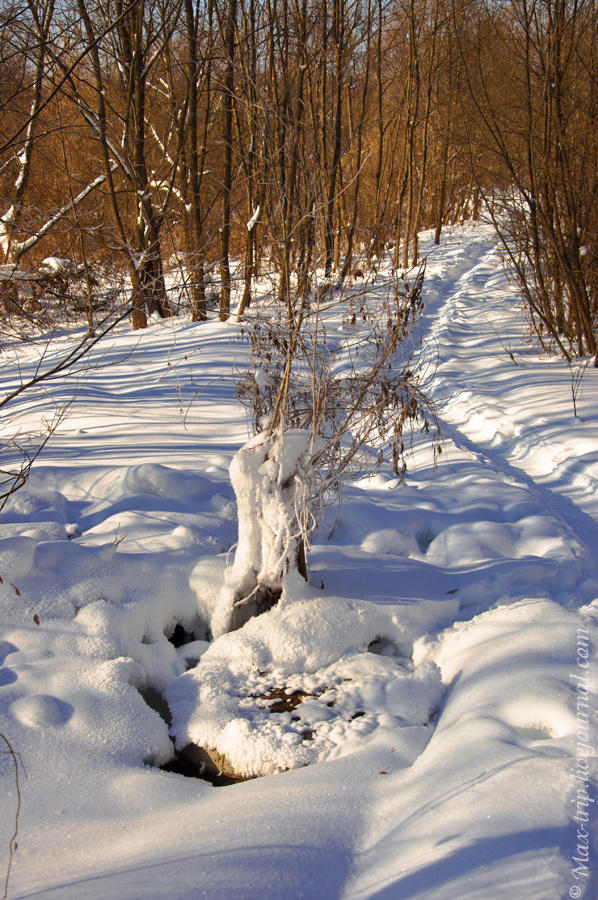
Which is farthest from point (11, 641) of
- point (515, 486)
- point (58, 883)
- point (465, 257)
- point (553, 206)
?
point (465, 257)

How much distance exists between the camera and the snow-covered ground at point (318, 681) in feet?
5.11

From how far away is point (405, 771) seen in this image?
1.96m

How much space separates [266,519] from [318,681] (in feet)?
2.48

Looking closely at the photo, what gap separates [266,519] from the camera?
2.78 meters

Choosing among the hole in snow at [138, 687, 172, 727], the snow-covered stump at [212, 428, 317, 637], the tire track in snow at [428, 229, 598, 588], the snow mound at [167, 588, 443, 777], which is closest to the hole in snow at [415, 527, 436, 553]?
the tire track in snow at [428, 229, 598, 588]

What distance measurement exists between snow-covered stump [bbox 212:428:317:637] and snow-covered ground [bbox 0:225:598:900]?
127 mm

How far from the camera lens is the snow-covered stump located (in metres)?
2.64

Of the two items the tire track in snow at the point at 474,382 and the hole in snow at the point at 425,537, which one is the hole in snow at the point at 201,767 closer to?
the hole in snow at the point at 425,537

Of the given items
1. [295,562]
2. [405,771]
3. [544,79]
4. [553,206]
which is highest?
[544,79]

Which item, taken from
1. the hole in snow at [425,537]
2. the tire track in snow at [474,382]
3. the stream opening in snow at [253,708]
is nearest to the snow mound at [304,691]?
the stream opening in snow at [253,708]

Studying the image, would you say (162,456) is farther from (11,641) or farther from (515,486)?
(515,486)

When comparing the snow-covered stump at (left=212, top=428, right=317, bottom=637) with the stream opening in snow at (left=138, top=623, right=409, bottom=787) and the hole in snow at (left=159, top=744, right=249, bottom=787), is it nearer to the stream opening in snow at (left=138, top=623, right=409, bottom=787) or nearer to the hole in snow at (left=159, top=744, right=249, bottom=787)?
the stream opening in snow at (left=138, top=623, right=409, bottom=787)

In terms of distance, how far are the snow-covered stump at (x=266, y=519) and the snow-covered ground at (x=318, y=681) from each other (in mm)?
127

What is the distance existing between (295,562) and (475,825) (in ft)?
4.77
